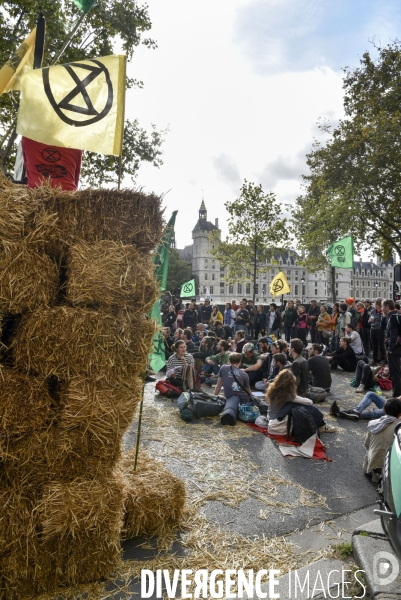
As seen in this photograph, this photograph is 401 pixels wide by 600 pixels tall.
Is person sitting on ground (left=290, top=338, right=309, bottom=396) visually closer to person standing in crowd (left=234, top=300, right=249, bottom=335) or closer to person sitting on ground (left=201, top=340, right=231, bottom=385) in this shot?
person sitting on ground (left=201, top=340, right=231, bottom=385)

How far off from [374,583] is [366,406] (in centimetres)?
599

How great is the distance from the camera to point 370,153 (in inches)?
1043

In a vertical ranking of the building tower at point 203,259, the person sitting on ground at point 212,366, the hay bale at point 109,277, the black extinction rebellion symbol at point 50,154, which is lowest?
the person sitting on ground at point 212,366

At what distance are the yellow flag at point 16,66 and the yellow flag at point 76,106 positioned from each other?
116cm

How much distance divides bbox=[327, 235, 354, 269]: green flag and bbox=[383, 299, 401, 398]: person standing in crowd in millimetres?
9739

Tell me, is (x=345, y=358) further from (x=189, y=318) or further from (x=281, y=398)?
(x=189, y=318)

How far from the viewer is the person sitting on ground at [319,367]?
10.7m

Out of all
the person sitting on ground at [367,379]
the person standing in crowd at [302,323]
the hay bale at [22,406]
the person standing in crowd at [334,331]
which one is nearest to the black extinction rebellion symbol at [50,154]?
the hay bale at [22,406]

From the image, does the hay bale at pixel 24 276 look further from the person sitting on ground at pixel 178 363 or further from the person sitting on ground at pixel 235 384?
the person sitting on ground at pixel 178 363

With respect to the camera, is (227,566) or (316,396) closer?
(227,566)

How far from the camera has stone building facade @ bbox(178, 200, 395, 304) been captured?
449ft

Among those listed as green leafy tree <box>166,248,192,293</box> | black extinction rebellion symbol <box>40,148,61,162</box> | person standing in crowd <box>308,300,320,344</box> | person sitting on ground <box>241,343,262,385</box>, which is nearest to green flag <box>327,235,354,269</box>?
person standing in crowd <box>308,300,320,344</box>

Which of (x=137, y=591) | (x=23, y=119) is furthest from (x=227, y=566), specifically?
(x=23, y=119)

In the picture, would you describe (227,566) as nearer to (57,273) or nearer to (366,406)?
(57,273)
